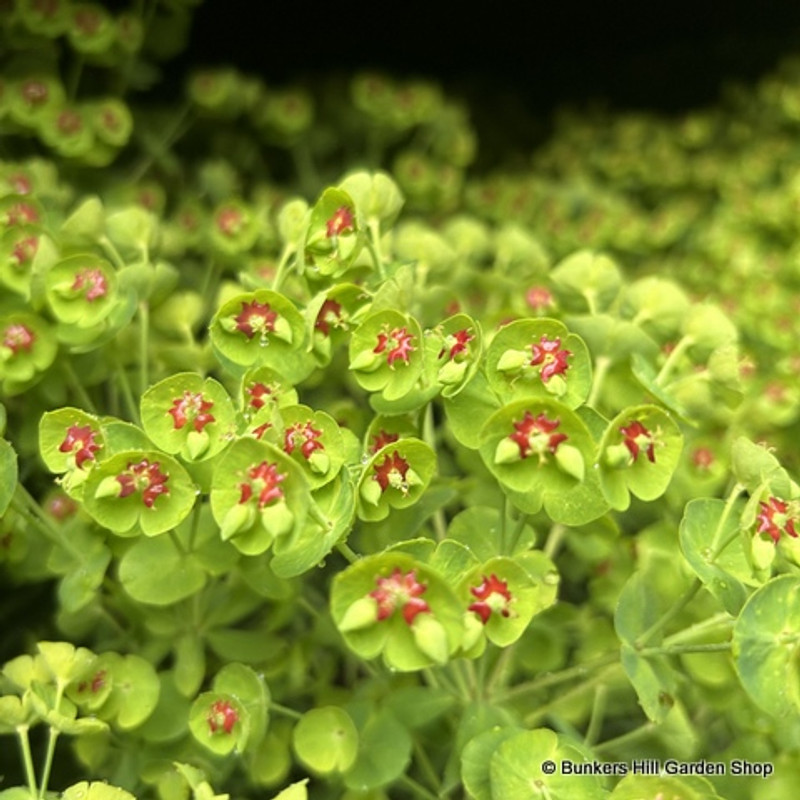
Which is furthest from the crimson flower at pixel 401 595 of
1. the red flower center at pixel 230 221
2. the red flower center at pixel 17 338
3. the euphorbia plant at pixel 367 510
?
the red flower center at pixel 230 221

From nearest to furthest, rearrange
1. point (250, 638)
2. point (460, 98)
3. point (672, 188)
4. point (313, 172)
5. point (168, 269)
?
point (250, 638)
point (168, 269)
point (313, 172)
point (672, 188)
point (460, 98)

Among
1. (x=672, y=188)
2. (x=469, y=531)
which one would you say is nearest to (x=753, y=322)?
(x=672, y=188)

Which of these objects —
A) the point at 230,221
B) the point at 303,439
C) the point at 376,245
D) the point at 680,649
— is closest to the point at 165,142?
the point at 230,221

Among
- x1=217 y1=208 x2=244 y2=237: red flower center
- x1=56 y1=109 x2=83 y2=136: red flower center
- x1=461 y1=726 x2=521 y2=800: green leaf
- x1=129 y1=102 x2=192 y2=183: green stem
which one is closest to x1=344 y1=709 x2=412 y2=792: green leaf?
x1=461 y1=726 x2=521 y2=800: green leaf

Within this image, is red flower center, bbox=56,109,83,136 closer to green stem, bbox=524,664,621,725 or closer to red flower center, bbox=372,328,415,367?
red flower center, bbox=372,328,415,367

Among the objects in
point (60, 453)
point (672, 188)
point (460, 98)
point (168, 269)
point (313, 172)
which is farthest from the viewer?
point (460, 98)

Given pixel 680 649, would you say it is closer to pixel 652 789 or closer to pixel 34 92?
pixel 652 789

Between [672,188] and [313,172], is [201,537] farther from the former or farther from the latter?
[672,188]

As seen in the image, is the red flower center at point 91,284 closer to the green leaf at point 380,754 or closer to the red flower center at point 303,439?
the red flower center at point 303,439
